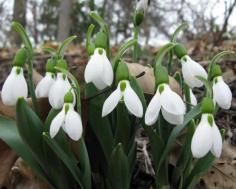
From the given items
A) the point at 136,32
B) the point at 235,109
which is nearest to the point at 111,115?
the point at 136,32

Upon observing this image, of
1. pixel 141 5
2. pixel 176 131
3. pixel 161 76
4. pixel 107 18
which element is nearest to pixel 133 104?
pixel 161 76

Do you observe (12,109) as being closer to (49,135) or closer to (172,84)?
(49,135)

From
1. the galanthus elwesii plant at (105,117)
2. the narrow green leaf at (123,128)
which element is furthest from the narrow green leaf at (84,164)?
the narrow green leaf at (123,128)

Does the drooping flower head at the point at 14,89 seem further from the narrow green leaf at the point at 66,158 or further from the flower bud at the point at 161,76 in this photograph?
the flower bud at the point at 161,76

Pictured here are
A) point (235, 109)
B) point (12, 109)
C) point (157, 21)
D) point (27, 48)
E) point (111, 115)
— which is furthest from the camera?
point (157, 21)

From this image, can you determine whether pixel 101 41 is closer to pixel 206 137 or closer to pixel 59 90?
pixel 59 90

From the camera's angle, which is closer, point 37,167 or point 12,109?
point 37,167

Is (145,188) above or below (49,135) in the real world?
below

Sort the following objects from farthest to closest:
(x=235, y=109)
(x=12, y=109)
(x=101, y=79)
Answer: (x=235, y=109) → (x=12, y=109) → (x=101, y=79)
